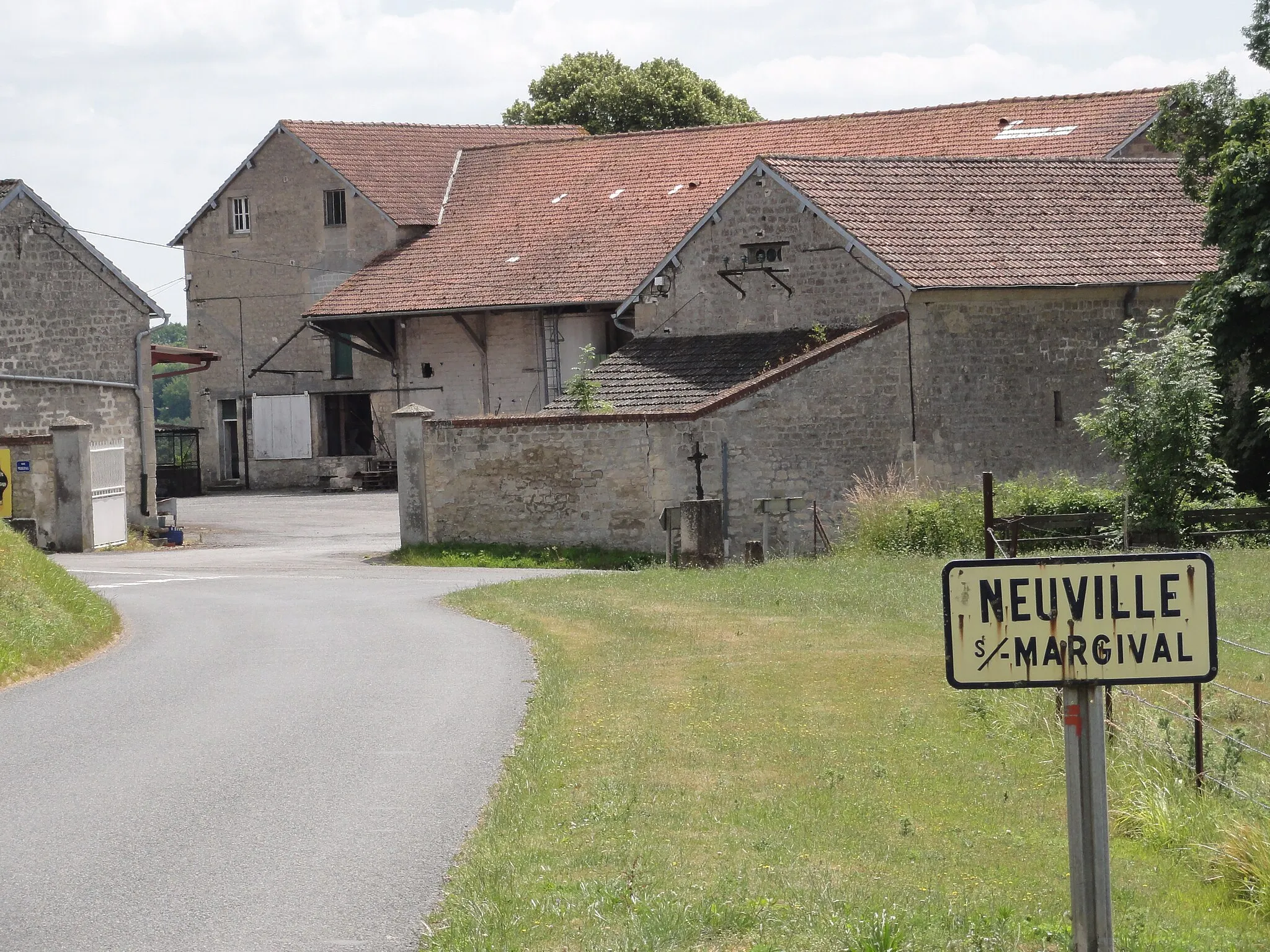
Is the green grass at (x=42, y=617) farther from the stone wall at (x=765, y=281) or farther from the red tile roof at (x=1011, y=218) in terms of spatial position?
the red tile roof at (x=1011, y=218)

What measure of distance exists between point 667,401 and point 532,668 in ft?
50.1

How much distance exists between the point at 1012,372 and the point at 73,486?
17.2 m

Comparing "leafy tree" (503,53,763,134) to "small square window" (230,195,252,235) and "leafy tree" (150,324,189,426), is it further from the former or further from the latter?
"leafy tree" (150,324,189,426)

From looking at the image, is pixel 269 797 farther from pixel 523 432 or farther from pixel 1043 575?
pixel 523 432

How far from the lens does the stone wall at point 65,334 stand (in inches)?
1358

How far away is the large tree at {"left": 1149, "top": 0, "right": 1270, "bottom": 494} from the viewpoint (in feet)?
85.9

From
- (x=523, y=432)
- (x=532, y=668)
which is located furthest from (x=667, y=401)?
(x=532, y=668)

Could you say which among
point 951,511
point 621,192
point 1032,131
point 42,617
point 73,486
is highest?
point 1032,131

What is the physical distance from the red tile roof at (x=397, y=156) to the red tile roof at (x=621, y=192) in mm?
1096

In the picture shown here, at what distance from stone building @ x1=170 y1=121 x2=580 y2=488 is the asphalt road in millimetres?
26469

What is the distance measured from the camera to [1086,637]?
5699 mm

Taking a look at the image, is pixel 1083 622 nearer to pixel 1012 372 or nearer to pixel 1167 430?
pixel 1167 430

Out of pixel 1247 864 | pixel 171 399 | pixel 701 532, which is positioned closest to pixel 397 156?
pixel 701 532

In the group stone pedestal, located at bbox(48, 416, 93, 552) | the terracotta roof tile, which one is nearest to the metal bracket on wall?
the terracotta roof tile
